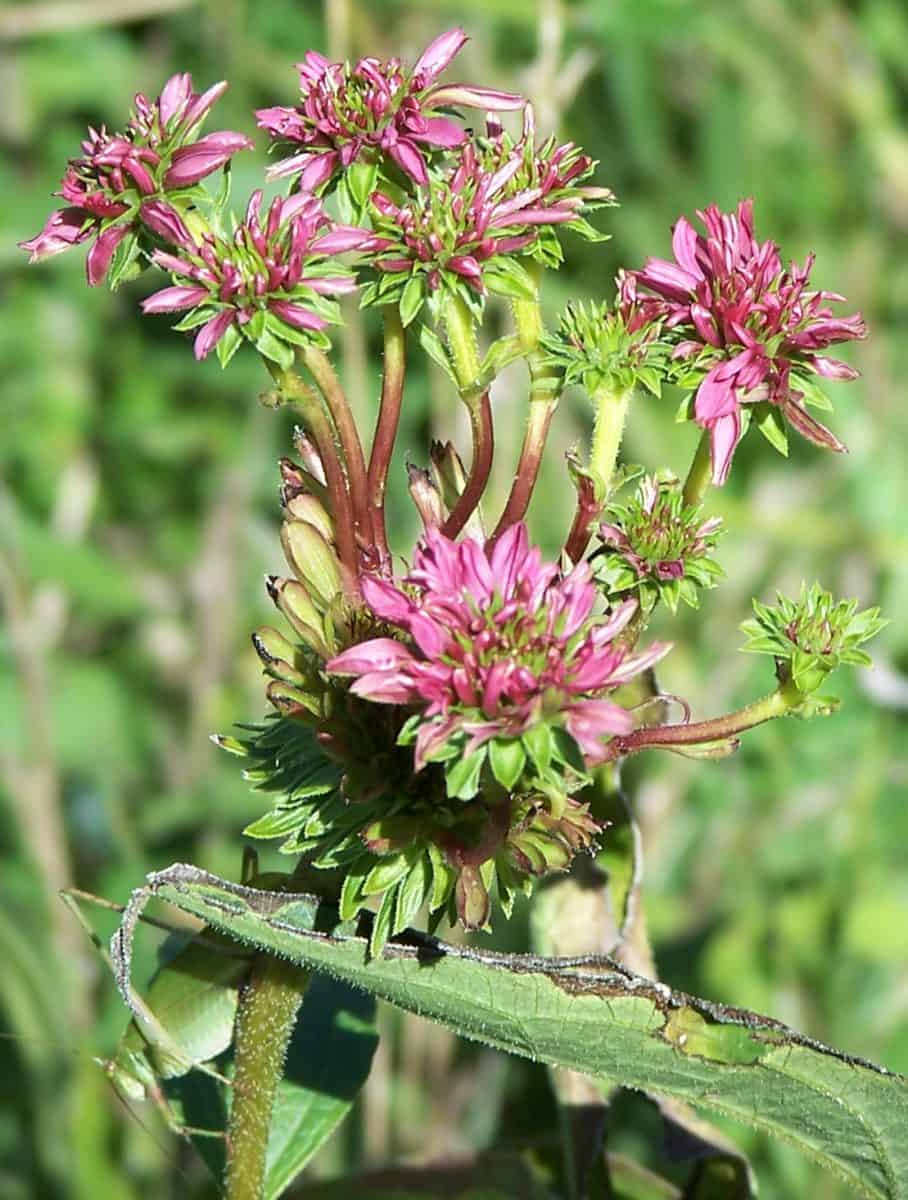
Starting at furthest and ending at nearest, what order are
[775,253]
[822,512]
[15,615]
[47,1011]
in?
[822,512] → [15,615] → [47,1011] → [775,253]

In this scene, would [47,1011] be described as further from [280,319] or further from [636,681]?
[280,319]

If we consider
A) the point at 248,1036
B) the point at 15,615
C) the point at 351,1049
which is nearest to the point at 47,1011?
the point at 15,615

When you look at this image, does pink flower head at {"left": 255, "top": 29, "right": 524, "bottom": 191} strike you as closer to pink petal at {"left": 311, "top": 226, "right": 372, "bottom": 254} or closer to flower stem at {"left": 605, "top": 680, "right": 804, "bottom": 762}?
pink petal at {"left": 311, "top": 226, "right": 372, "bottom": 254}

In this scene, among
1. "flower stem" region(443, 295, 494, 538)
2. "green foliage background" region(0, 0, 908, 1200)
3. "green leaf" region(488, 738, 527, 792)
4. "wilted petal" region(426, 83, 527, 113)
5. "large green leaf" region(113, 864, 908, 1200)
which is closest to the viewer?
"green leaf" region(488, 738, 527, 792)

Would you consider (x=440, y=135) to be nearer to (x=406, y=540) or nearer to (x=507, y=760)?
(x=507, y=760)

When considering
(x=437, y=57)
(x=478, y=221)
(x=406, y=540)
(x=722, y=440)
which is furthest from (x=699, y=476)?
(x=406, y=540)

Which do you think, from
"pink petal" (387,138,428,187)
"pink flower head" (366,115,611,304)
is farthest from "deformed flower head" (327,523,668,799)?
"pink petal" (387,138,428,187)
